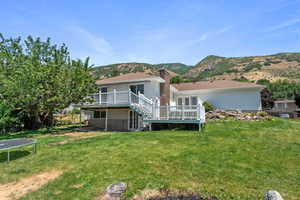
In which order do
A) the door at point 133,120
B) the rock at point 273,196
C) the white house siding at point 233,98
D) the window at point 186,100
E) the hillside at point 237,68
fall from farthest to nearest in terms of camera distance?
the hillside at point 237,68 < the window at point 186,100 < the white house siding at point 233,98 < the door at point 133,120 < the rock at point 273,196

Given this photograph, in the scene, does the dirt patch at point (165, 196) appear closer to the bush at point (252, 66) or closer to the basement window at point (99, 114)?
the basement window at point (99, 114)

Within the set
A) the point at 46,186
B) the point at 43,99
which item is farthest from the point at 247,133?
the point at 43,99

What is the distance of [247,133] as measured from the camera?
10.0m

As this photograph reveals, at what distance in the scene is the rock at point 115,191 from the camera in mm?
3979

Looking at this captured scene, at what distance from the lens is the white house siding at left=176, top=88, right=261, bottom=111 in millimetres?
17864

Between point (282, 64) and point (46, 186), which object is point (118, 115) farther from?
point (282, 64)

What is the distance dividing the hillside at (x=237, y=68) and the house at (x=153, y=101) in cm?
3336

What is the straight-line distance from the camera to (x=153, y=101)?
15234 millimetres

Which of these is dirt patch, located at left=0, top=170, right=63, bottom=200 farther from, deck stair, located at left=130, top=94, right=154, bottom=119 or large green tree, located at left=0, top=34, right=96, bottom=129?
large green tree, located at left=0, top=34, right=96, bottom=129

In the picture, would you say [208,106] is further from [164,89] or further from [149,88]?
[149,88]

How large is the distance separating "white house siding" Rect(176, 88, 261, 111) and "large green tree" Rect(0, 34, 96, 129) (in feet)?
39.4

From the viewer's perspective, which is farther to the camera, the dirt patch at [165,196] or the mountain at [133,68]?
the mountain at [133,68]

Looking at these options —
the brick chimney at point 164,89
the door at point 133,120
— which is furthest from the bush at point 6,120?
the brick chimney at point 164,89

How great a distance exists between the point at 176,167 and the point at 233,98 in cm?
1574
